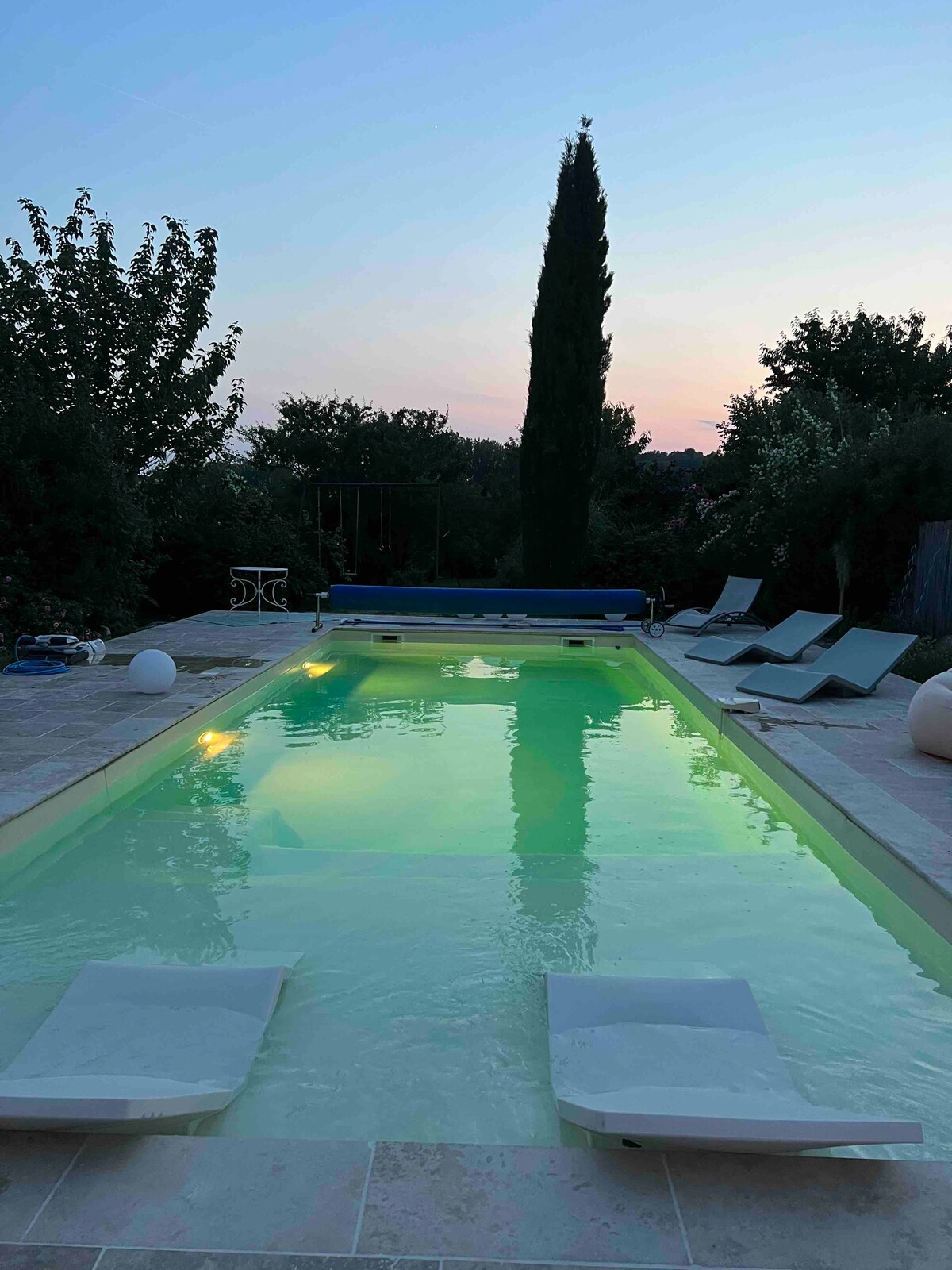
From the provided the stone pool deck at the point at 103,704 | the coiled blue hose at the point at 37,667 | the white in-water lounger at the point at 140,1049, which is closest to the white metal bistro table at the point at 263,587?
the stone pool deck at the point at 103,704

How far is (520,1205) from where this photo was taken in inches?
62.8

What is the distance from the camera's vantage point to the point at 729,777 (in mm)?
5395

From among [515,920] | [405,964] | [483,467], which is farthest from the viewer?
[483,467]

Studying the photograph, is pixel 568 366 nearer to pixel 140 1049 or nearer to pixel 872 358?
pixel 872 358

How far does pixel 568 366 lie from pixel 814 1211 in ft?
44.8

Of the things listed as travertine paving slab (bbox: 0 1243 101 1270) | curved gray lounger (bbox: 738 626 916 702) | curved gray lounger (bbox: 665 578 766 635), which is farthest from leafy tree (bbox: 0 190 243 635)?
travertine paving slab (bbox: 0 1243 101 1270)

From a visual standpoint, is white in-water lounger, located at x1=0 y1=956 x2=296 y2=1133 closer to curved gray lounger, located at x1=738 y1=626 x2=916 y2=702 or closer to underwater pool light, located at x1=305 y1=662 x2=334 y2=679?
curved gray lounger, located at x1=738 y1=626 x2=916 y2=702

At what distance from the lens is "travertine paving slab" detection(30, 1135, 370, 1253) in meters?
1.50

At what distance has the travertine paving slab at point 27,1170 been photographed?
4.99ft

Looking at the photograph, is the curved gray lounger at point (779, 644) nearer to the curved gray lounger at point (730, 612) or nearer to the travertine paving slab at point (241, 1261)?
the curved gray lounger at point (730, 612)

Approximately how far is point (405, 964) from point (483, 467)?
20982 millimetres

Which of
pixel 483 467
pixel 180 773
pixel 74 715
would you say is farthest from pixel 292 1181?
pixel 483 467

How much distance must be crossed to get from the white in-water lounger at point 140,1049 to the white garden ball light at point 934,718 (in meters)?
3.57

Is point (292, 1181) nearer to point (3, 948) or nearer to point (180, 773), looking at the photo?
point (3, 948)
